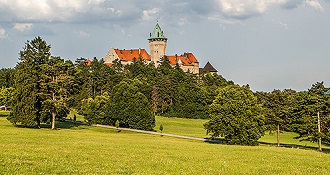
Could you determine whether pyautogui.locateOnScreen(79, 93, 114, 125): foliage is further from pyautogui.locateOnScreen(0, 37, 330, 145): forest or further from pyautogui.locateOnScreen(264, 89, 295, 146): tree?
pyautogui.locateOnScreen(264, 89, 295, 146): tree

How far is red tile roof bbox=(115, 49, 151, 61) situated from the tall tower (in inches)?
136

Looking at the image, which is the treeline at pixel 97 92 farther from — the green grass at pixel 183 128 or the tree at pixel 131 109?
the green grass at pixel 183 128

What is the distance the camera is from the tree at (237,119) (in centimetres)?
5175

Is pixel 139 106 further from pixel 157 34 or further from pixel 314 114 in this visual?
pixel 157 34

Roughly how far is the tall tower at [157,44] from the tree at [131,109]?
92043 millimetres

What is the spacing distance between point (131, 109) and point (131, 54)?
97532mm

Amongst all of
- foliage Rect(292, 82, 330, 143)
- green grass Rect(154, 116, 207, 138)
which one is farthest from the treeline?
foliage Rect(292, 82, 330, 143)

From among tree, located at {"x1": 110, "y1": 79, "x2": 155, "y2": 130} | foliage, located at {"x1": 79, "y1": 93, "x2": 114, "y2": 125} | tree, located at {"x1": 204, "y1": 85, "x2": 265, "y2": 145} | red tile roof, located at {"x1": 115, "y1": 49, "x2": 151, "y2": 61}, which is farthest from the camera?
red tile roof, located at {"x1": 115, "y1": 49, "x2": 151, "y2": 61}

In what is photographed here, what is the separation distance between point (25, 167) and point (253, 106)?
42338 millimetres

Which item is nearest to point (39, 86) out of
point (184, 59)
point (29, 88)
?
point (29, 88)

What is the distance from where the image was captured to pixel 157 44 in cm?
17262

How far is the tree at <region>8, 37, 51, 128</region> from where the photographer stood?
55531 mm

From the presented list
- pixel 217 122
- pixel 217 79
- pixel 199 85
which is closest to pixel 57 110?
pixel 217 122

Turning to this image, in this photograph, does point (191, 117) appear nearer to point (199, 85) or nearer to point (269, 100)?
point (199, 85)
